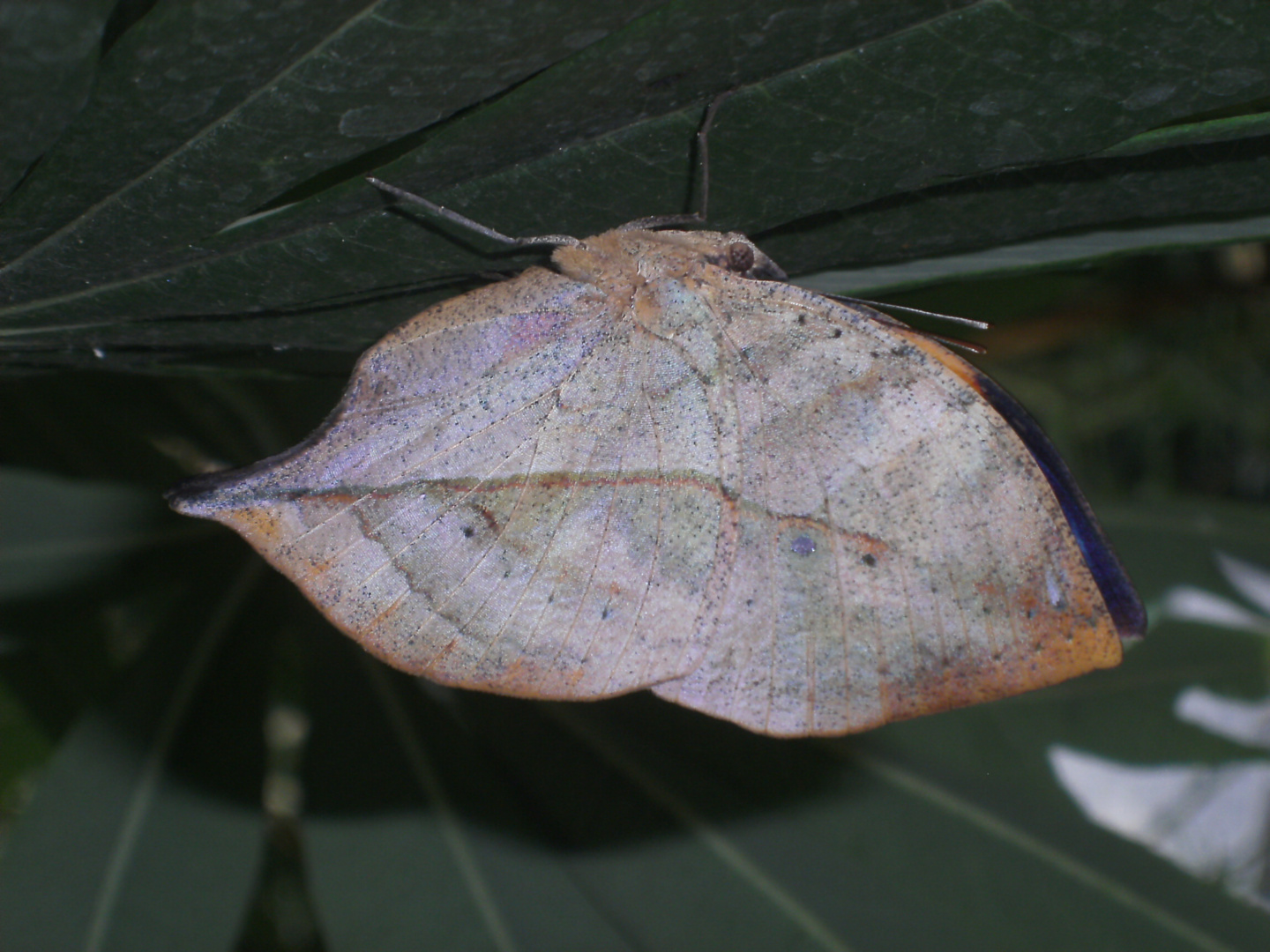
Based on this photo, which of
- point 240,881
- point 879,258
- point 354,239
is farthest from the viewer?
point 240,881

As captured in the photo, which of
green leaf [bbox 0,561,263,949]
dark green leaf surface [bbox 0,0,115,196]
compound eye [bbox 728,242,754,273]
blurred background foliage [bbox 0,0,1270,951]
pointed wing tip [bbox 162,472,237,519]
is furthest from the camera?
green leaf [bbox 0,561,263,949]

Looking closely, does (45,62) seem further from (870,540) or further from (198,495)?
(870,540)

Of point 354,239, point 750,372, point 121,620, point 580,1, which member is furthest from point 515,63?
point 121,620

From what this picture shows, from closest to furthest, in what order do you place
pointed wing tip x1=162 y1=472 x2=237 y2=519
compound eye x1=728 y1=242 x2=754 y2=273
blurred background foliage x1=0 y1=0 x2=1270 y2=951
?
1. blurred background foliage x1=0 y1=0 x2=1270 y2=951
2. pointed wing tip x1=162 y1=472 x2=237 y2=519
3. compound eye x1=728 y1=242 x2=754 y2=273

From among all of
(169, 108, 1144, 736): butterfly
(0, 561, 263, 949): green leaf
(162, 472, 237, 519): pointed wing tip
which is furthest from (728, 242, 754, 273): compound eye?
(0, 561, 263, 949): green leaf

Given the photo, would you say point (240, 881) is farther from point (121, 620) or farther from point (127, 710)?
point (121, 620)

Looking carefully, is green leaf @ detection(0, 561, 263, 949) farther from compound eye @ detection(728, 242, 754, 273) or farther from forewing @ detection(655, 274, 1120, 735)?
compound eye @ detection(728, 242, 754, 273)

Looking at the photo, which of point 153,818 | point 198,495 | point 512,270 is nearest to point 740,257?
point 512,270

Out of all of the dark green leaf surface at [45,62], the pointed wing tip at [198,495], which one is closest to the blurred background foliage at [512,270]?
the dark green leaf surface at [45,62]
